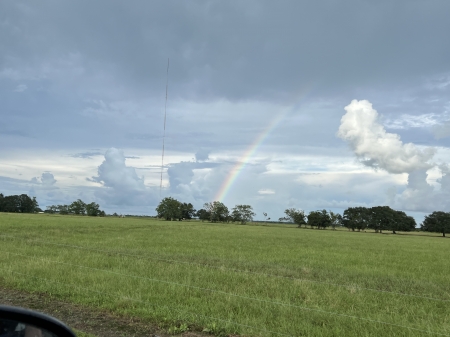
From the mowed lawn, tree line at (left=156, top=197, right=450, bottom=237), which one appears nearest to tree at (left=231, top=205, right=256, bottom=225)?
tree line at (left=156, top=197, right=450, bottom=237)

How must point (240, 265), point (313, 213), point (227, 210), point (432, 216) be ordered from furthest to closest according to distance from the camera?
point (227, 210), point (313, 213), point (432, 216), point (240, 265)

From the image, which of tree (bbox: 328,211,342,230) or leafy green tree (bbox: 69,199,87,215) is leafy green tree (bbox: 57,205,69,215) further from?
tree (bbox: 328,211,342,230)

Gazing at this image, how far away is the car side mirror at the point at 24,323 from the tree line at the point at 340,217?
147993 millimetres

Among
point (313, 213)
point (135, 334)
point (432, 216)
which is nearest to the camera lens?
point (135, 334)

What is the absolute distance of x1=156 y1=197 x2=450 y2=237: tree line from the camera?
135 m

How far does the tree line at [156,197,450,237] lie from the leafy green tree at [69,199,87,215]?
48.1 m

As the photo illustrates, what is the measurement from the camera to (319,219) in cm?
15662

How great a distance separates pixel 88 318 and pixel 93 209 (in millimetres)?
192357

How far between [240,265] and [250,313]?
25.8 feet

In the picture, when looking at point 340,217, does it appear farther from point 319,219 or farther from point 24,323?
point 24,323

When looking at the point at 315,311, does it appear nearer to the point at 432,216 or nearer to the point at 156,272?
the point at 156,272

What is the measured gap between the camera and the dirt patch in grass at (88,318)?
6273 mm

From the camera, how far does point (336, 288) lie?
10.7 metres

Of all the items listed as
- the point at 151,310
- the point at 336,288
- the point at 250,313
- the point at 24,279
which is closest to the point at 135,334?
the point at 151,310
